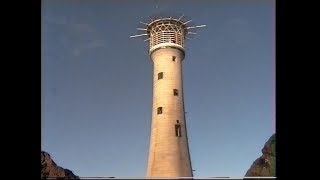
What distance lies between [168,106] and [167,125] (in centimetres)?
91

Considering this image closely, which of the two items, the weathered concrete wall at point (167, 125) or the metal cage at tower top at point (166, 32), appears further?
the metal cage at tower top at point (166, 32)

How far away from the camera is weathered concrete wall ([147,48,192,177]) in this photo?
21.1 m

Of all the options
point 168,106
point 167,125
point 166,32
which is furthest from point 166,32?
point 167,125

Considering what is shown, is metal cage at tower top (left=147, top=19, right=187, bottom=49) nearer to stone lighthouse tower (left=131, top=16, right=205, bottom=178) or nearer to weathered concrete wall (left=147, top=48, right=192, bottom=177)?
stone lighthouse tower (left=131, top=16, right=205, bottom=178)

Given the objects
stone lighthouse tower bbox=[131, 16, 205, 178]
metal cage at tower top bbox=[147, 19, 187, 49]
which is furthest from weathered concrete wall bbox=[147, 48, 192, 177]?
metal cage at tower top bbox=[147, 19, 187, 49]

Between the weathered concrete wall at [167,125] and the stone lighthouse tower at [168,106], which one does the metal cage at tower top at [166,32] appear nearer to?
the stone lighthouse tower at [168,106]

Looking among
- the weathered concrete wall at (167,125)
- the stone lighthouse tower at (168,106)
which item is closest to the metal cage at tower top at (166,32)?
the stone lighthouse tower at (168,106)

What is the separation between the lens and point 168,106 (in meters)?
22.0

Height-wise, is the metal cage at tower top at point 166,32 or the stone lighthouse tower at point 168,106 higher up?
the metal cage at tower top at point 166,32

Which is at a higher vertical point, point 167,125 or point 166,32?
point 166,32

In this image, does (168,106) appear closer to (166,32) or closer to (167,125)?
(167,125)

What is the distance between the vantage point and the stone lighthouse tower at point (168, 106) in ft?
69.5
